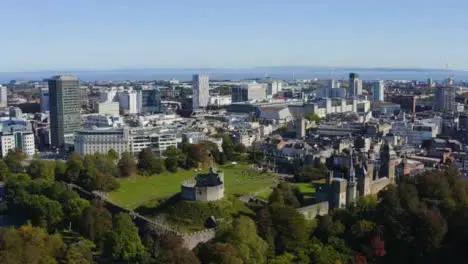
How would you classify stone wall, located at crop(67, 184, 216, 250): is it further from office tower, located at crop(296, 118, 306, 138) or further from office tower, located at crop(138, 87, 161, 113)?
office tower, located at crop(138, 87, 161, 113)

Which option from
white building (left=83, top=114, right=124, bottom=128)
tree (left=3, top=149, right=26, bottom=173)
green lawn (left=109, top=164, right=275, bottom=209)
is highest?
white building (left=83, top=114, right=124, bottom=128)

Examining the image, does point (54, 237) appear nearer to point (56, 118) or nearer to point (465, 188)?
point (465, 188)

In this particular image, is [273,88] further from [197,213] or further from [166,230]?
[166,230]

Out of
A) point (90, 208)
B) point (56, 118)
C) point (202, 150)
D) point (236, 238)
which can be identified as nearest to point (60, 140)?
point (56, 118)

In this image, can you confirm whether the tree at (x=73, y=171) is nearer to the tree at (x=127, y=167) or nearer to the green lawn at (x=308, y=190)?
the tree at (x=127, y=167)

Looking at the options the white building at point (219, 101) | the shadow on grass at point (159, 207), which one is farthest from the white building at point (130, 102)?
the shadow on grass at point (159, 207)

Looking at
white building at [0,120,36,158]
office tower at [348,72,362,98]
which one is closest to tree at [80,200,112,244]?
white building at [0,120,36,158]

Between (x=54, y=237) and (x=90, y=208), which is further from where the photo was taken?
(x=90, y=208)
